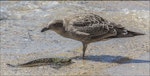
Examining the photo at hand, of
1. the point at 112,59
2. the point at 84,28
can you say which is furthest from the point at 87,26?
the point at 112,59

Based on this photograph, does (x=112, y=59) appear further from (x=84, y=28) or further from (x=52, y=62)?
(x=52, y=62)

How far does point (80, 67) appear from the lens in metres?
8.52

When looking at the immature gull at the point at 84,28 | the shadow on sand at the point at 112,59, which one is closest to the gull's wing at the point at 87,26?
the immature gull at the point at 84,28

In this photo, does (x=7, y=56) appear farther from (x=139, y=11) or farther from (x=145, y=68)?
(x=139, y=11)

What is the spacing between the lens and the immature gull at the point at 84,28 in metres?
8.73

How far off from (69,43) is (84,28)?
1014 mm

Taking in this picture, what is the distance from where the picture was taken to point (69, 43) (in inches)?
382

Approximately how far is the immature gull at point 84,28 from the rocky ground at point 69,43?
16.5 inches

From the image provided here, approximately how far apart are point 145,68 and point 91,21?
49.7 inches

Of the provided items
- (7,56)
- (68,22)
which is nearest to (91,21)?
(68,22)

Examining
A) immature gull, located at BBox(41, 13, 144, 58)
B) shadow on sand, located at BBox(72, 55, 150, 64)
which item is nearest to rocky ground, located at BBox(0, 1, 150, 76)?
shadow on sand, located at BBox(72, 55, 150, 64)

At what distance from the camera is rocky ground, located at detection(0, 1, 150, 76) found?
838 centimetres

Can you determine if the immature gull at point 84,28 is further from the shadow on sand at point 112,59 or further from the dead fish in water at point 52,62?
the dead fish in water at point 52,62

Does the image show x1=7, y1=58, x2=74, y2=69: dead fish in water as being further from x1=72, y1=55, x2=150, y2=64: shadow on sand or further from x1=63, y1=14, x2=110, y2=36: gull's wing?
x1=63, y1=14, x2=110, y2=36: gull's wing
